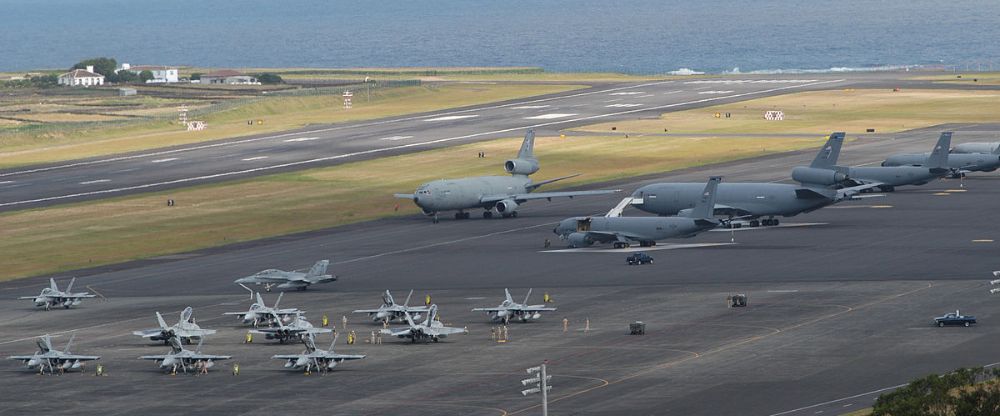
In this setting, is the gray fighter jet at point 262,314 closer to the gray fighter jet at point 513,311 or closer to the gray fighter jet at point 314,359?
the gray fighter jet at point 513,311

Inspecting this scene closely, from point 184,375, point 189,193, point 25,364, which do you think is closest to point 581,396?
point 184,375

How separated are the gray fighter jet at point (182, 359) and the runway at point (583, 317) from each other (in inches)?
36.9

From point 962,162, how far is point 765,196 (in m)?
41.1

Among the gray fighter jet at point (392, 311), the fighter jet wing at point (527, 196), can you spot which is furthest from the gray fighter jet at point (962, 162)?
the gray fighter jet at point (392, 311)

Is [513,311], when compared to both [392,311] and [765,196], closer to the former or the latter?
[392,311]

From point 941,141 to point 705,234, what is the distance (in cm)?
3314

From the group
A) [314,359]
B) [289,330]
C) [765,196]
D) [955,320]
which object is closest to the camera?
[314,359]

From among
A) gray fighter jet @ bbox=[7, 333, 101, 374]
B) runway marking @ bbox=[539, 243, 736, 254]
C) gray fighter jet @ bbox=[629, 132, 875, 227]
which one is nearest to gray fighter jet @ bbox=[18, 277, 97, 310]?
gray fighter jet @ bbox=[7, 333, 101, 374]

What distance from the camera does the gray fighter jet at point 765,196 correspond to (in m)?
130

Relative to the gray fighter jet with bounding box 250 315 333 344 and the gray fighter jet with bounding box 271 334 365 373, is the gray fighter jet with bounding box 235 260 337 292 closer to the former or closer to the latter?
the gray fighter jet with bounding box 250 315 333 344

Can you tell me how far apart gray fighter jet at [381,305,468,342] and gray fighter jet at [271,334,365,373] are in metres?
6.62

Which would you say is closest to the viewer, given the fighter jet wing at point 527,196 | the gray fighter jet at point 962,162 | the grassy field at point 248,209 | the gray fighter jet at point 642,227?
the gray fighter jet at point 642,227

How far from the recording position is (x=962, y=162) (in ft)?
536

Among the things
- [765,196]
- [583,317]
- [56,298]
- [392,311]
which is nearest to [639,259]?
[765,196]
